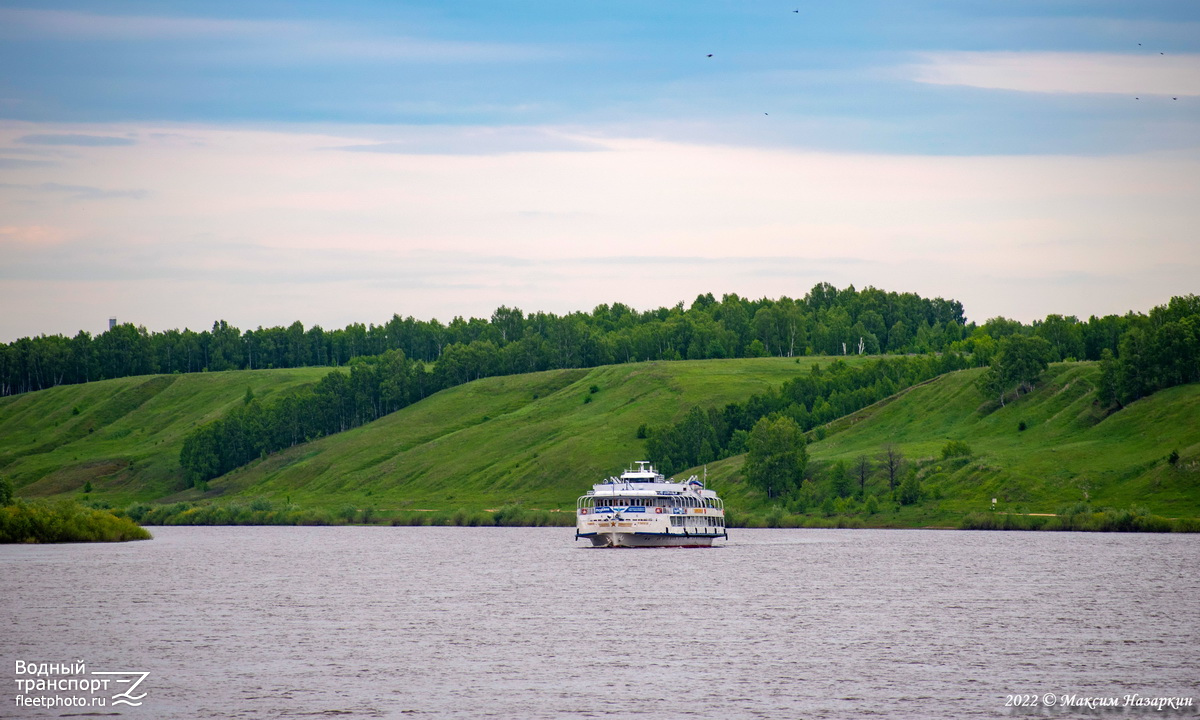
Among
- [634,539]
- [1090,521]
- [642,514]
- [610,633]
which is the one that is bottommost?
[610,633]

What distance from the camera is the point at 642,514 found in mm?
146875

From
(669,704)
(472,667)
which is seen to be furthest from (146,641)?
(669,704)

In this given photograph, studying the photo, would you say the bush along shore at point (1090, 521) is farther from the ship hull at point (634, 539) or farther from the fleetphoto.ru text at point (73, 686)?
the fleetphoto.ru text at point (73, 686)

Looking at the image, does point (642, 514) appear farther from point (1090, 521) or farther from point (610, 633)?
point (610, 633)

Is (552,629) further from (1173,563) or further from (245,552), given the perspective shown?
(245,552)

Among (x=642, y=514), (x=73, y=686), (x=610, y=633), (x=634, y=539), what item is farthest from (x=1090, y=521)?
(x=73, y=686)

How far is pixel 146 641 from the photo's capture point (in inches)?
2820

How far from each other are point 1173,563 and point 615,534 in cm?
5860

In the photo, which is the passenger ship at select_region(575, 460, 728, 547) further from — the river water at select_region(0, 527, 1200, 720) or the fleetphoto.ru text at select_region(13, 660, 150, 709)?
the fleetphoto.ru text at select_region(13, 660, 150, 709)

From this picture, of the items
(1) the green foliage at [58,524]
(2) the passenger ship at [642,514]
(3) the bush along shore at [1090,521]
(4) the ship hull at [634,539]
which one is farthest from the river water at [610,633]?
(3) the bush along shore at [1090,521]

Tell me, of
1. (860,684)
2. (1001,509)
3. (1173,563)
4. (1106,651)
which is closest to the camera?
(860,684)

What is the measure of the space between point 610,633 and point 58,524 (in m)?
88.7

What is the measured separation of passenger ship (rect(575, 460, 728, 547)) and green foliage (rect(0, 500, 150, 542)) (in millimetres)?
56994

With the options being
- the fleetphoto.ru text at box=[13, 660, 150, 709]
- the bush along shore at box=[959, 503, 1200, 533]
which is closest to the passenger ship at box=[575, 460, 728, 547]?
the bush along shore at box=[959, 503, 1200, 533]
